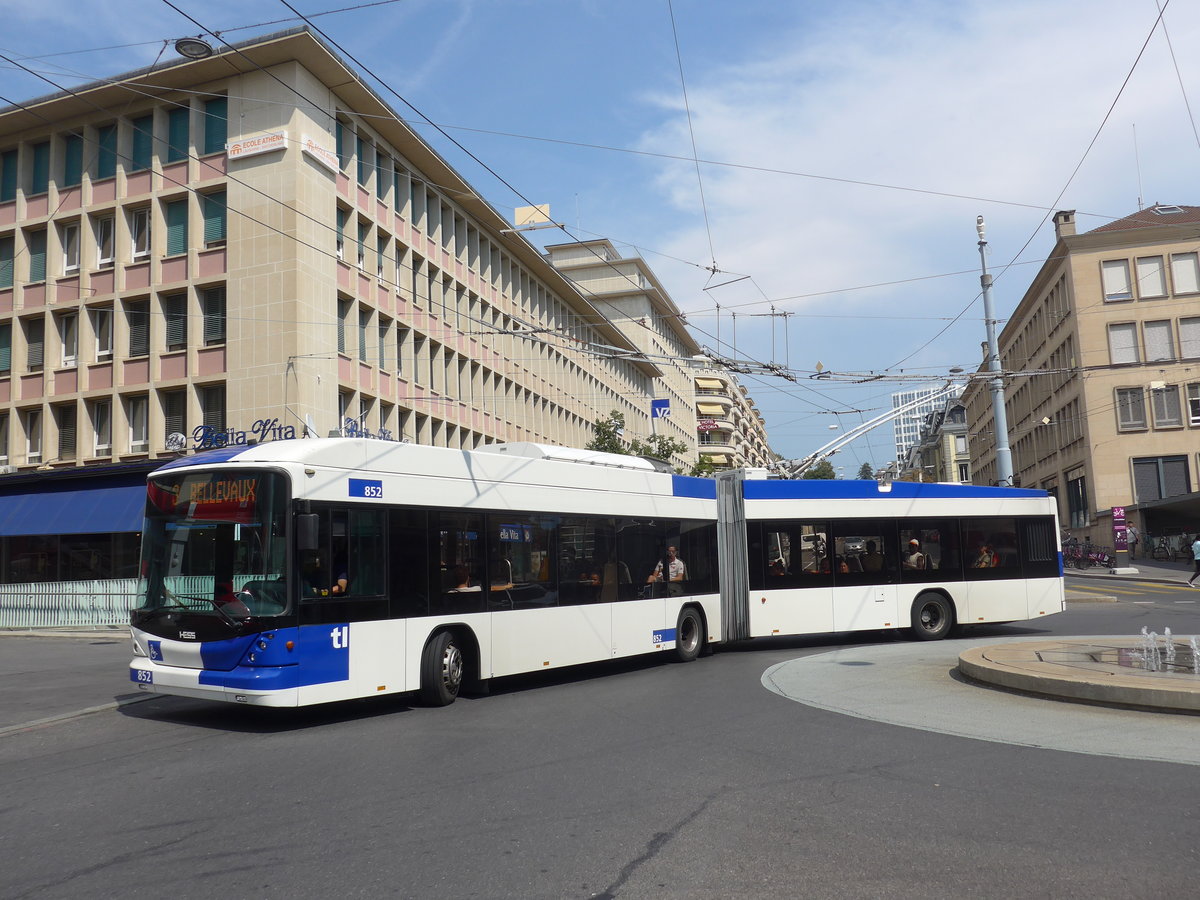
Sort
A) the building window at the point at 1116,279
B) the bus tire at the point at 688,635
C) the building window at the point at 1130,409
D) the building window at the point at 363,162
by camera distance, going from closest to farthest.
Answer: the bus tire at the point at 688,635, the building window at the point at 363,162, the building window at the point at 1130,409, the building window at the point at 1116,279

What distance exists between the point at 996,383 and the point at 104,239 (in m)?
26.6

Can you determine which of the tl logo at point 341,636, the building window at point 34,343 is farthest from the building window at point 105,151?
the tl logo at point 341,636

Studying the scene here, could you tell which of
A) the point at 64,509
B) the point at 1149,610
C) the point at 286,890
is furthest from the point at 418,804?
the point at 64,509

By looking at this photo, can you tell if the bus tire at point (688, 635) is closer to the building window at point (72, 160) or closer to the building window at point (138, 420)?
the building window at point (138, 420)

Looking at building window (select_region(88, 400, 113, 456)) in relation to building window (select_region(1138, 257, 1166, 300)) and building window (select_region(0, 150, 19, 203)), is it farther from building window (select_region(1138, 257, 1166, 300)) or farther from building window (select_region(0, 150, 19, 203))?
building window (select_region(1138, 257, 1166, 300))

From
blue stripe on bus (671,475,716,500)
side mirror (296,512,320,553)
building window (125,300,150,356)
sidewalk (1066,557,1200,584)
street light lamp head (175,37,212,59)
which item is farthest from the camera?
sidewalk (1066,557,1200,584)

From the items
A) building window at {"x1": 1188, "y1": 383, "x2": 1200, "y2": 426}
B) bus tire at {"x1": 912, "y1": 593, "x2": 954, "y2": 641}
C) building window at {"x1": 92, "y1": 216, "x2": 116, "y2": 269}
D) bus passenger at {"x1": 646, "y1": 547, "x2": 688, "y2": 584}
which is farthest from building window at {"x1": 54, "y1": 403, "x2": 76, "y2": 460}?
building window at {"x1": 1188, "y1": 383, "x2": 1200, "y2": 426}

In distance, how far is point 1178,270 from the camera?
178 ft

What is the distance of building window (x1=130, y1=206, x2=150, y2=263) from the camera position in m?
30.9

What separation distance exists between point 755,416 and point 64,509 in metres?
123

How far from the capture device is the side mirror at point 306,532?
32.0ft

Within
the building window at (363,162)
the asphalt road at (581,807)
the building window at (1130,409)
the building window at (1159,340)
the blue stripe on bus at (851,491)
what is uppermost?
the building window at (363,162)

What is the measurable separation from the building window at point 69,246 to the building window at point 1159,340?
50.4m

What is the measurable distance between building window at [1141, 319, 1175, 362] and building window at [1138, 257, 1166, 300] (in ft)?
5.11
